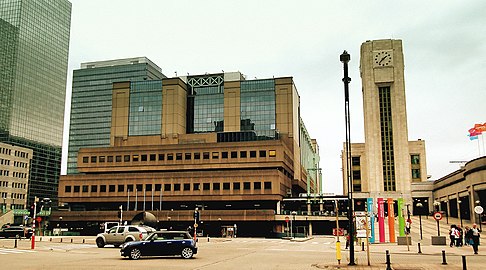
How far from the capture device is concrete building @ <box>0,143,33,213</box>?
133 meters

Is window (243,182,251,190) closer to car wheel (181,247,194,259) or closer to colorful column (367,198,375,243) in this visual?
colorful column (367,198,375,243)

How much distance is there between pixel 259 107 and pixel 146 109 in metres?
29.1

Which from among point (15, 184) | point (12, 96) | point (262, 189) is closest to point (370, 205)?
point (262, 189)

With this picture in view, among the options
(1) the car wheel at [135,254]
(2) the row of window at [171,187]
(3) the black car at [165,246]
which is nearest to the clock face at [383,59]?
(2) the row of window at [171,187]

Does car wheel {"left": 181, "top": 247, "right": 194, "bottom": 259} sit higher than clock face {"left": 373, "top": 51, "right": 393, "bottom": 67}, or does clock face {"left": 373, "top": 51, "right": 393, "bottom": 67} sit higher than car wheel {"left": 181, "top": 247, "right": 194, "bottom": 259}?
clock face {"left": 373, "top": 51, "right": 393, "bottom": 67}

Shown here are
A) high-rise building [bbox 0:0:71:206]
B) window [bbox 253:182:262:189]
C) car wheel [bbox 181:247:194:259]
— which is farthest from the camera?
high-rise building [bbox 0:0:71:206]

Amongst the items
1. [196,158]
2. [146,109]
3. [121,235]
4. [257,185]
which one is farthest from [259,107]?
[121,235]

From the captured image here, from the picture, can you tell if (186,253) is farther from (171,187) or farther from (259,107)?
(259,107)

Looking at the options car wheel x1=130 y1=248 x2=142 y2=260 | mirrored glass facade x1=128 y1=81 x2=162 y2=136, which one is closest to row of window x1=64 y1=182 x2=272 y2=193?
mirrored glass facade x1=128 y1=81 x2=162 y2=136

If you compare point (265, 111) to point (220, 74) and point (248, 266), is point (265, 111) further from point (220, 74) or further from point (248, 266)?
A: point (248, 266)

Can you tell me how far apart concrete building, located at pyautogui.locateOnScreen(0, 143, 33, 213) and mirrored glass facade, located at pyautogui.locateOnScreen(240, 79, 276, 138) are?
65444 millimetres

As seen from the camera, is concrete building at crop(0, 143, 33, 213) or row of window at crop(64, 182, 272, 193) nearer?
row of window at crop(64, 182, 272, 193)

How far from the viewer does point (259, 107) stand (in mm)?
123125

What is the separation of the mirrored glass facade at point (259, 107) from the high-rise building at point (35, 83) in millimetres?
90544
